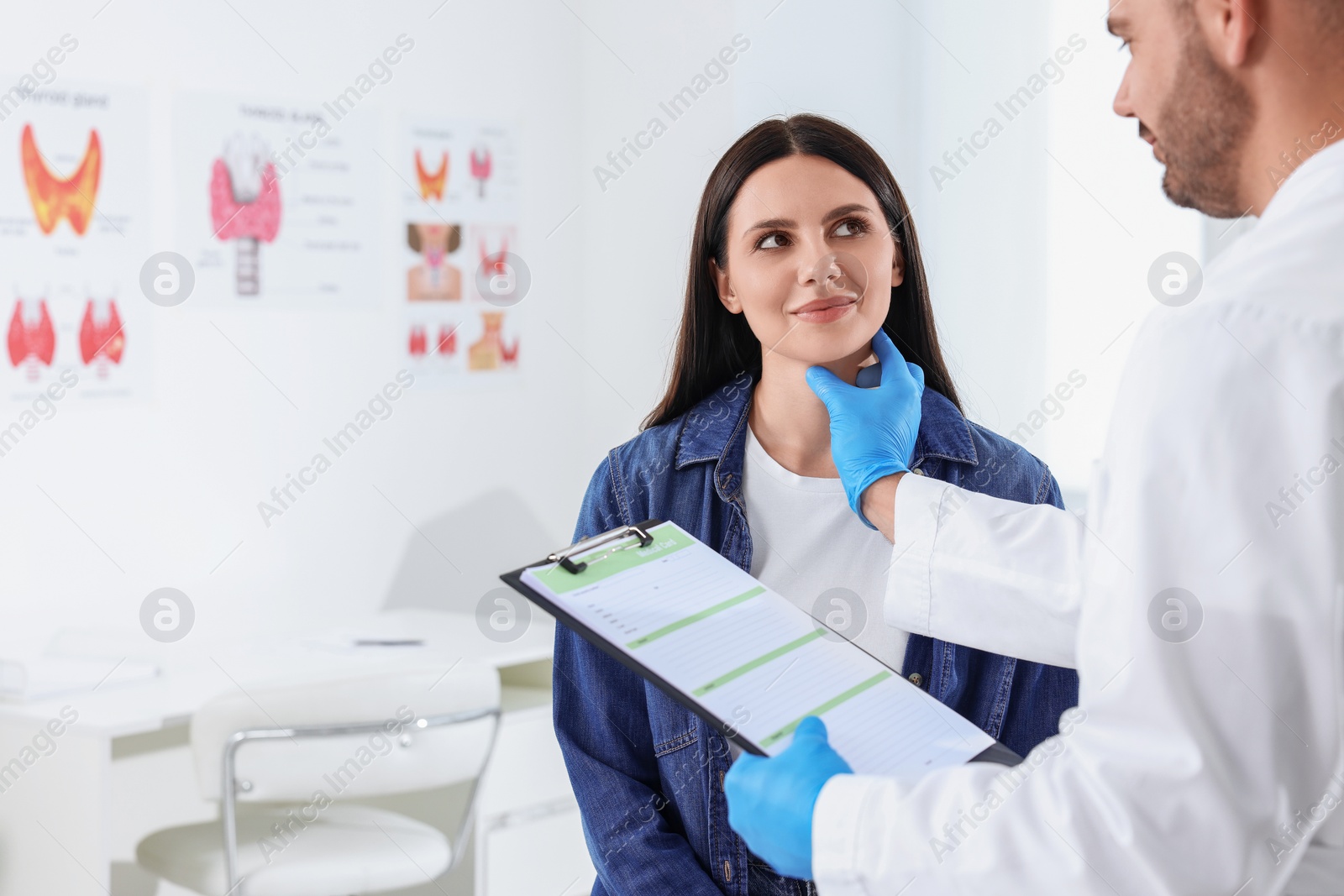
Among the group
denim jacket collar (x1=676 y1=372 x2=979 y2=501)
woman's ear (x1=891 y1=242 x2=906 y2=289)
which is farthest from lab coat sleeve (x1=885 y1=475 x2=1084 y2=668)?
woman's ear (x1=891 y1=242 x2=906 y2=289)

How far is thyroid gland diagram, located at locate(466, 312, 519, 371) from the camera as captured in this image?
9.48ft

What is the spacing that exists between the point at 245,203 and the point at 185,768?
48.3 inches

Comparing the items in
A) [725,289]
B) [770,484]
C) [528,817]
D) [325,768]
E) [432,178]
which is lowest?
[528,817]

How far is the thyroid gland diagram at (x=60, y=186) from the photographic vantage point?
2.20 metres

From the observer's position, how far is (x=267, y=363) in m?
2.54

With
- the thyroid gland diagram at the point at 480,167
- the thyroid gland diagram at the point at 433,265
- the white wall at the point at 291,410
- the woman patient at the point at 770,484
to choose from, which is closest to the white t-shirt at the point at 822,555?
the woman patient at the point at 770,484

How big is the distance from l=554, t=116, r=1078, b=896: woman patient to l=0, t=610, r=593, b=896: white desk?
3.21 ft

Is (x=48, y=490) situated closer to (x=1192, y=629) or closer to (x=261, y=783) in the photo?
(x=261, y=783)

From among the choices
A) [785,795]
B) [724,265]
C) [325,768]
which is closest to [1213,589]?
[785,795]

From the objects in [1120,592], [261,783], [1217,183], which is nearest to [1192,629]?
[1120,592]

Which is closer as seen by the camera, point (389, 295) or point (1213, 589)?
point (1213, 589)

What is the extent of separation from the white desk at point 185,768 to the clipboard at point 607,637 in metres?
1.14

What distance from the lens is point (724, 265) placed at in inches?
53.3

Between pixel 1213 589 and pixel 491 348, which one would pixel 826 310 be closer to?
pixel 1213 589
